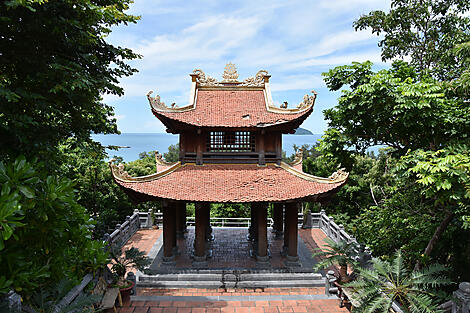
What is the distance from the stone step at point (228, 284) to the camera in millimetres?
10109

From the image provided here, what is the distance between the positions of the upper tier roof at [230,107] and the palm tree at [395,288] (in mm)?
6382

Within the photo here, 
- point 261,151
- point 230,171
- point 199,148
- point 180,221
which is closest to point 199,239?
point 230,171

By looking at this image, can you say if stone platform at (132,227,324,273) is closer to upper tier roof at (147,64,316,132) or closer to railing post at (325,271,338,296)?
railing post at (325,271,338,296)

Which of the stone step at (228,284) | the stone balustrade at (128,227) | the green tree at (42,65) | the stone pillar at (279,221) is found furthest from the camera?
the stone pillar at (279,221)

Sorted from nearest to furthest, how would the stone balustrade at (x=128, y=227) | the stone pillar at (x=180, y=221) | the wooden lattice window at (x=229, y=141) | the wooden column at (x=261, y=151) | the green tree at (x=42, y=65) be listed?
the green tree at (x=42, y=65) → the wooden column at (x=261, y=151) → the wooden lattice window at (x=229, y=141) → the stone balustrade at (x=128, y=227) → the stone pillar at (x=180, y=221)

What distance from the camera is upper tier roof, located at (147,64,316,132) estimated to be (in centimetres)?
1142

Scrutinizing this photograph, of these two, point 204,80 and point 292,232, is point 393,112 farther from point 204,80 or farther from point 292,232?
point 204,80

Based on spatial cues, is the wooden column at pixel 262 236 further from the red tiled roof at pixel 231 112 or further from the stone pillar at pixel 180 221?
the stone pillar at pixel 180 221

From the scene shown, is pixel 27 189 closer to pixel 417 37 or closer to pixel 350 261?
pixel 350 261

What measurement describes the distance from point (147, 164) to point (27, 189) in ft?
83.2

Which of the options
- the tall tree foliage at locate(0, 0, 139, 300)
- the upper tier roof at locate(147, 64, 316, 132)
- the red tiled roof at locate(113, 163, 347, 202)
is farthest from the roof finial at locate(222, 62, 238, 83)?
the tall tree foliage at locate(0, 0, 139, 300)

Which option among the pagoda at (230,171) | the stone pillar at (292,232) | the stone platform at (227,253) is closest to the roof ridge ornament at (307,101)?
the pagoda at (230,171)

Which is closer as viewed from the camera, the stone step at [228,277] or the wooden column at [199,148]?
the stone step at [228,277]

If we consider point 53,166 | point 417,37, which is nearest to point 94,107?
point 53,166
